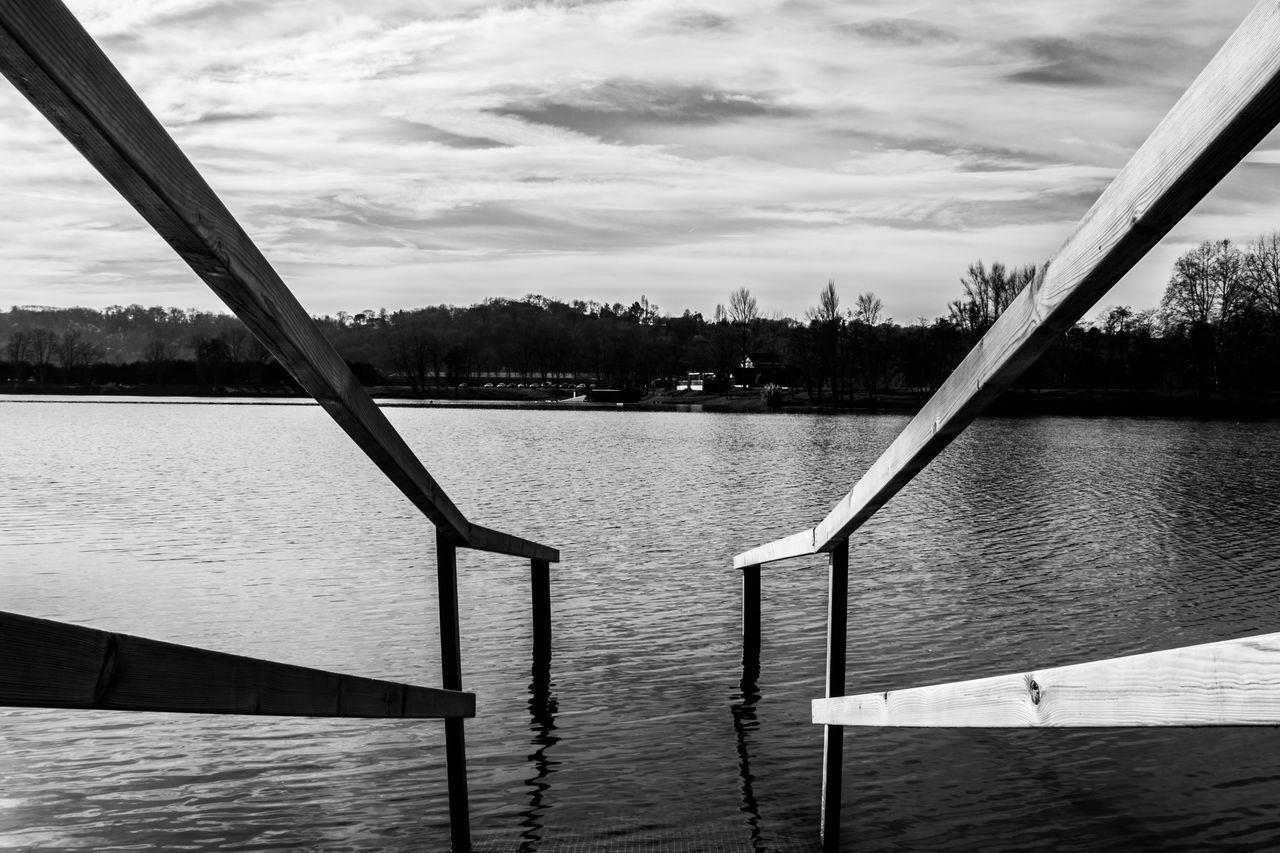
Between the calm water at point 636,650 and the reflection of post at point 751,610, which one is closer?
the calm water at point 636,650

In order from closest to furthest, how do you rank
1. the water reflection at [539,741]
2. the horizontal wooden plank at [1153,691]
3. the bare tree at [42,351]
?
the horizontal wooden plank at [1153,691]
the water reflection at [539,741]
the bare tree at [42,351]

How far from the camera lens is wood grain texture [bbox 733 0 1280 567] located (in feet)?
5.89

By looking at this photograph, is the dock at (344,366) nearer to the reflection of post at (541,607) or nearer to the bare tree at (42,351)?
the reflection of post at (541,607)

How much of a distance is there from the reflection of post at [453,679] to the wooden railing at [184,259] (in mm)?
1912

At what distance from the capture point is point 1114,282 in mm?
2566

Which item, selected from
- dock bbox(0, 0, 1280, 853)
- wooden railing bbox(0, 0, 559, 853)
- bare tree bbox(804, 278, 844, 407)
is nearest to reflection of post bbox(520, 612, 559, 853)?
dock bbox(0, 0, 1280, 853)

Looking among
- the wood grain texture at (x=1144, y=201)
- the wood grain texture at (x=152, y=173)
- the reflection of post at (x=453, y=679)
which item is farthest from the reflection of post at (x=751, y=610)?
the wood grain texture at (x=152, y=173)

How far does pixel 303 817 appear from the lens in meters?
7.14

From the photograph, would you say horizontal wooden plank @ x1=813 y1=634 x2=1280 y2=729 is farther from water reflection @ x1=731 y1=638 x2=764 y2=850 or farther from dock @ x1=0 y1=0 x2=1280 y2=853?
water reflection @ x1=731 y1=638 x2=764 y2=850

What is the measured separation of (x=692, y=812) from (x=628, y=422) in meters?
83.6

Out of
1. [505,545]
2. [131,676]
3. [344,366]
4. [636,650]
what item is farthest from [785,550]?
[131,676]

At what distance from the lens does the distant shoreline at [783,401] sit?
96.8 metres

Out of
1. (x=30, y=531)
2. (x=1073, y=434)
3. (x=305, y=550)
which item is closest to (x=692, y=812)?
(x=305, y=550)

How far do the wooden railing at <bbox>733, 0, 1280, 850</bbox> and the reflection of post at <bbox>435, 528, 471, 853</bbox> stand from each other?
8.70 feet
